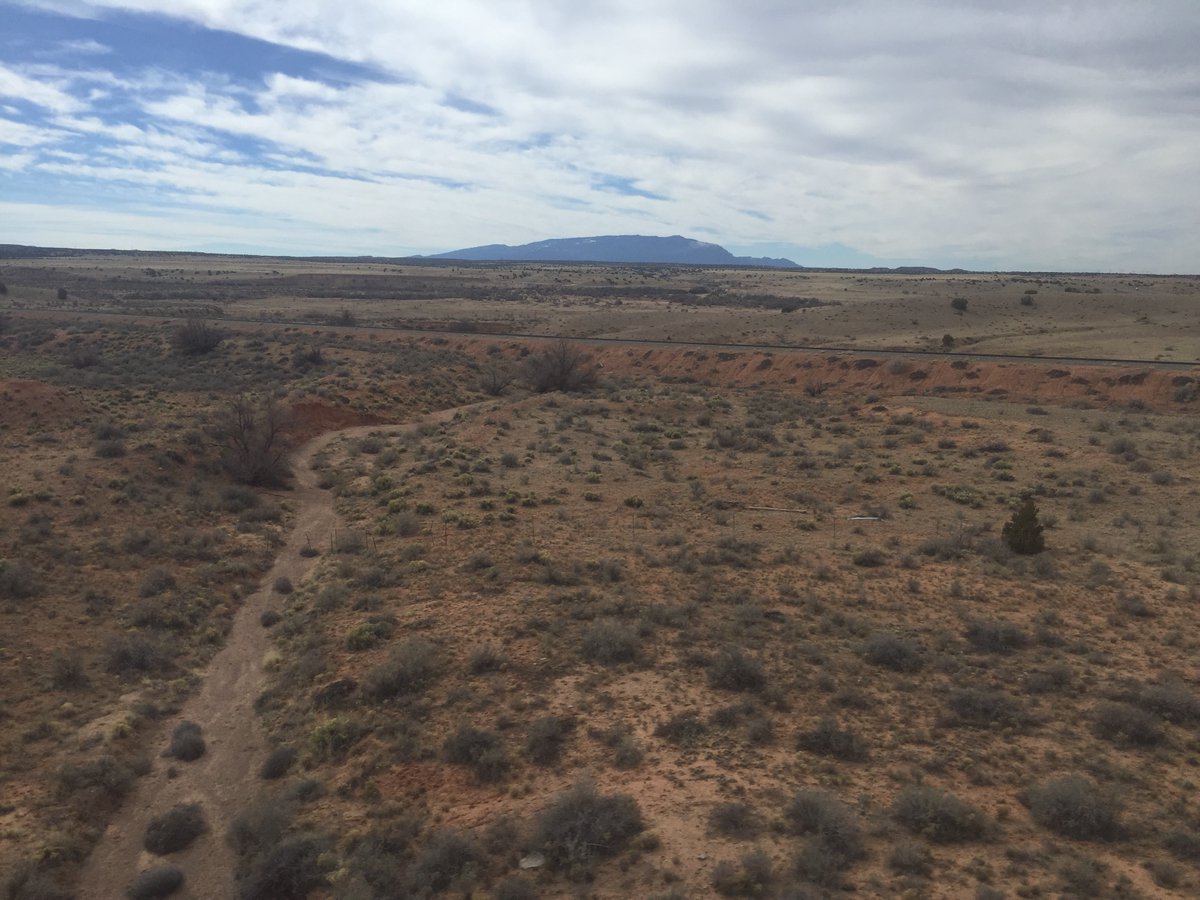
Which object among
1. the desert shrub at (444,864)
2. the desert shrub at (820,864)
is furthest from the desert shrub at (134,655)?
the desert shrub at (820,864)

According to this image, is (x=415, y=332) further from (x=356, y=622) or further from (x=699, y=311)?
(x=356, y=622)

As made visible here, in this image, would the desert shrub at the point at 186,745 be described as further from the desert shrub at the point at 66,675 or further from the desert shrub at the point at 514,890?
the desert shrub at the point at 514,890

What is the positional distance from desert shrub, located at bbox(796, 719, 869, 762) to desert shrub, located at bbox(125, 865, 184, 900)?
907 cm

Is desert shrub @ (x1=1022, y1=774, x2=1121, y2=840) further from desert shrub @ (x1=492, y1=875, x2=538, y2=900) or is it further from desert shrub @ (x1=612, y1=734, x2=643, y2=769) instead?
desert shrub @ (x1=492, y1=875, x2=538, y2=900)

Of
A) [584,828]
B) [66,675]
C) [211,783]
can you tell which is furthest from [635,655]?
[66,675]

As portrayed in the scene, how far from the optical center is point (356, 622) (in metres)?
17.3

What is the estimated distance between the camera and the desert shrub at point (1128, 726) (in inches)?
450

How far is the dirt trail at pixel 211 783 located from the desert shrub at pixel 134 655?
1055 millimetres

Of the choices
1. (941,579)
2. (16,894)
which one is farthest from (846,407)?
(16,894)

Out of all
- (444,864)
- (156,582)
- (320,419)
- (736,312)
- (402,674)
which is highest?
(736,312)

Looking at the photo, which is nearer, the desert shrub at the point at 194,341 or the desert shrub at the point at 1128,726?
the desert shrub at the point at 1128,726

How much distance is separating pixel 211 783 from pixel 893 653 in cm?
1226

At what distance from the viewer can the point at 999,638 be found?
48.5 ft

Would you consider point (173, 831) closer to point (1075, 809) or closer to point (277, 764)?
point (277, 764)
